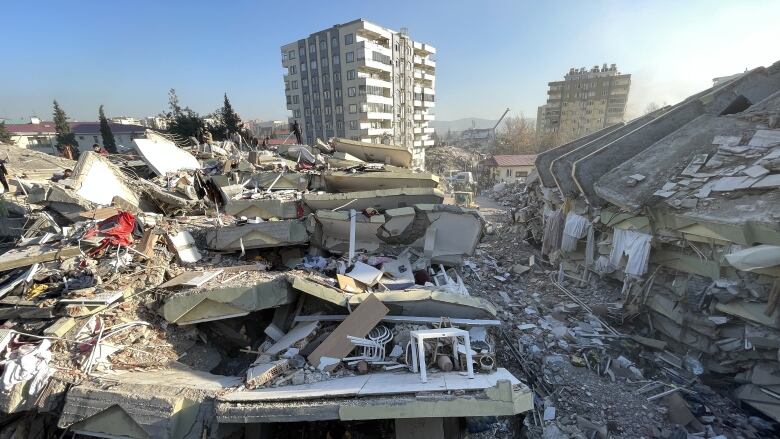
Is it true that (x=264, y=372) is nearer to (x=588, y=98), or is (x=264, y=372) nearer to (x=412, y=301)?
(x=412, y=301)

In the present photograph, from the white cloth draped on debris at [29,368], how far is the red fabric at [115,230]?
169 cm

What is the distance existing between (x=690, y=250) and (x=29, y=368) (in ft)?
30.9

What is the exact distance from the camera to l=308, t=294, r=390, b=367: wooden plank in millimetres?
3678

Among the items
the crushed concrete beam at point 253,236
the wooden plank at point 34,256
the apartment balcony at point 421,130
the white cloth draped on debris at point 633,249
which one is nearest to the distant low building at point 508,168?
the apartment balcony at point 421,130

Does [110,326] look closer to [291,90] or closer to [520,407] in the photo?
[520,407]

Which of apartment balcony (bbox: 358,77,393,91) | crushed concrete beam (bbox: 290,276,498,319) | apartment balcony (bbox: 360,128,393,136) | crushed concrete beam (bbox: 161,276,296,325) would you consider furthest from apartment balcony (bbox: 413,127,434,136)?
crushed concrete beam (bbox: 161,276,296,325)

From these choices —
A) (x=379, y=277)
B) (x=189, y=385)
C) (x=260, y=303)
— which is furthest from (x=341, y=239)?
(x=189, y=385)

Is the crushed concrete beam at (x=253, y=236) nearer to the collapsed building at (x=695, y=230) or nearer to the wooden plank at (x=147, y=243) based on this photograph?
the wooden plank at (x=147, y=243)

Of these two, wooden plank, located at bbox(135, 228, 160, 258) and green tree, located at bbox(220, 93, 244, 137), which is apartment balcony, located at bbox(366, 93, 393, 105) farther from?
wooden plank, located at bbox(135, 228, 160, 258)

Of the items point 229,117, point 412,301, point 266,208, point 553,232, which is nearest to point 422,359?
point 412,301

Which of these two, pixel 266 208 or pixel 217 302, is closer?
pixel 217 302

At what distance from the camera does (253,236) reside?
5.47 meters

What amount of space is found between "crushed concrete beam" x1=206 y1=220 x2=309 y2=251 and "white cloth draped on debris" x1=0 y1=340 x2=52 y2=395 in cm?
238

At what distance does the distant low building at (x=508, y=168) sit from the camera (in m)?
28.7
